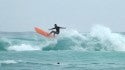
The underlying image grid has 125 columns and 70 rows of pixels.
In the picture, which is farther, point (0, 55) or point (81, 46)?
point (81, 46)

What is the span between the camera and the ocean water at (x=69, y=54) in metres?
49.2

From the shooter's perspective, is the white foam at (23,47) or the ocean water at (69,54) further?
the white foam at (23,47)

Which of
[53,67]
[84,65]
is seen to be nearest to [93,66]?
[84,65]

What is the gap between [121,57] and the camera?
57531mm

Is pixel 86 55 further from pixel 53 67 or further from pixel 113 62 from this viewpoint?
pixel 53 67

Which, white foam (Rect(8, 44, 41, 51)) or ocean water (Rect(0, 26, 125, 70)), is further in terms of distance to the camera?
white foam (Rect(8, 44, 41, 51))

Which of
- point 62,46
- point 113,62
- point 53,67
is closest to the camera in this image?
point 53,67

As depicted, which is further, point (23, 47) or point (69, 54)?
point (23, 47)

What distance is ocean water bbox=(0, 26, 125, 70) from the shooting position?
49156 millimetres

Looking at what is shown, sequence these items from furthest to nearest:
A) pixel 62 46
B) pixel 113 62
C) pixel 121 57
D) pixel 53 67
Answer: pixel 62 46
pixel 121 57
pixel 113 62
pixel 53 67

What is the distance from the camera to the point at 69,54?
200ft

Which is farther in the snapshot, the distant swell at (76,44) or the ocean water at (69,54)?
the distant swell at (76,44)

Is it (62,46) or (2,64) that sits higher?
(62,46)

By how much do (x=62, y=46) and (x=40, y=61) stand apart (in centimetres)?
1843
